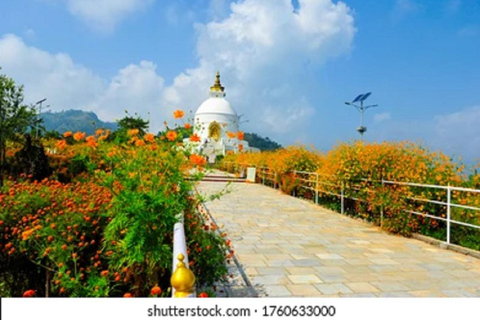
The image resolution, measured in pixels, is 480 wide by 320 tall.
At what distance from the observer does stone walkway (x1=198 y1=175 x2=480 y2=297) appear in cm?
384

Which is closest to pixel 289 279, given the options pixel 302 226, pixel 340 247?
pixel 340 247

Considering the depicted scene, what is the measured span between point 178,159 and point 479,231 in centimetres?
515

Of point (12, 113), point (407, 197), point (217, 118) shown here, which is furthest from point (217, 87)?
point (407, 197)

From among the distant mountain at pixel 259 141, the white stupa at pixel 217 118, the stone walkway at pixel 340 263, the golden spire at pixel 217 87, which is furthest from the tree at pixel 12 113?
the distant mountain at pixel 259 141

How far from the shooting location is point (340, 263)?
15.7 feet

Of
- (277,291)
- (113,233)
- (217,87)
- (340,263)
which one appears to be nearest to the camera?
(113,233)

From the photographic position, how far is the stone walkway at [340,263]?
3.84m

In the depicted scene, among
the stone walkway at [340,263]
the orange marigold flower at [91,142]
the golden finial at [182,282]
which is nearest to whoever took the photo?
the golden finial at [182,282]

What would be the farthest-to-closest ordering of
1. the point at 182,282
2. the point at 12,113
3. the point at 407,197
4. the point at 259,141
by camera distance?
the point at 259,141 → the point at 12,113 → the point at 407,197 → the point at 182,282

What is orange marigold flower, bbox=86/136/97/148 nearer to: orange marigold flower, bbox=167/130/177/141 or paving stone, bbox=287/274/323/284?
orange marigold flower, bbox=167/130/177/141

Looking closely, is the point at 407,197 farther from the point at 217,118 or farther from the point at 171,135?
the point at 217,118

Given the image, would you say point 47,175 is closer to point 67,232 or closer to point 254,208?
point 254,208

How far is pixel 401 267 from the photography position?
4656 millimetres

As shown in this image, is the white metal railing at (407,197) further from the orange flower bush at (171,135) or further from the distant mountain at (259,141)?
the distant mountain at (259,141)
